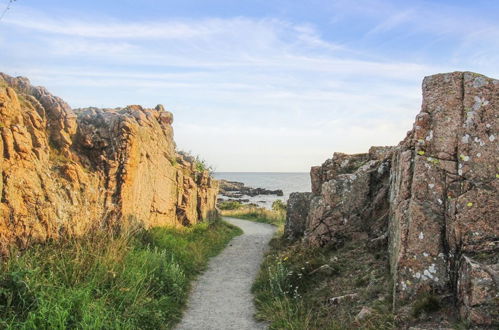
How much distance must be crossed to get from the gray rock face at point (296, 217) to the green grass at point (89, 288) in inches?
301

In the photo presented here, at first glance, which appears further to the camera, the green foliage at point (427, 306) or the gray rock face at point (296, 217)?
the gray rock face at point (296, 217)

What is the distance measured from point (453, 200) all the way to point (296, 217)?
11888 mm

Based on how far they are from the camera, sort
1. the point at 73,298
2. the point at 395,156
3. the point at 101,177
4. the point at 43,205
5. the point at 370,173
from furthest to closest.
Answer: the point at 101,177 → the point at 370,173 → the point at 395,156 → the point at 43,205 → the point at 73,298

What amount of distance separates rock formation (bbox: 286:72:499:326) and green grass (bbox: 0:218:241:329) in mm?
5200

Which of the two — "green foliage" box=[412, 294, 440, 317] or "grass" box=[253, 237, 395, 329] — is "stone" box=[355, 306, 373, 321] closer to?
"grass" box=[253, 237, 395, 329]

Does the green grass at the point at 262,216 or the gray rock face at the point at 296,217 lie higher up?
the gray rock face at the point at 296,217

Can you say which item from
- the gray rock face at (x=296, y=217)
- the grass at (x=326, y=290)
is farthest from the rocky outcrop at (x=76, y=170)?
the gray rock face at (x=296, y=217)

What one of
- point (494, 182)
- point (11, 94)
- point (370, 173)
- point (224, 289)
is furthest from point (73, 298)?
point (370, 173)

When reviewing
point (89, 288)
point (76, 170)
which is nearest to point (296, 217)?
point (76, 170)

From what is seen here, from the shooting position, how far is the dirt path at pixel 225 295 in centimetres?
900

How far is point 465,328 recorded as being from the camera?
6.05 metres

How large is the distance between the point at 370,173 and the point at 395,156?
184cm

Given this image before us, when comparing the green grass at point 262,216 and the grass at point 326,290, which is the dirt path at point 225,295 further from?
the green grass at point 262,216

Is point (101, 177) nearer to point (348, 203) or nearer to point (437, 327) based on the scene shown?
point (348, 203)
